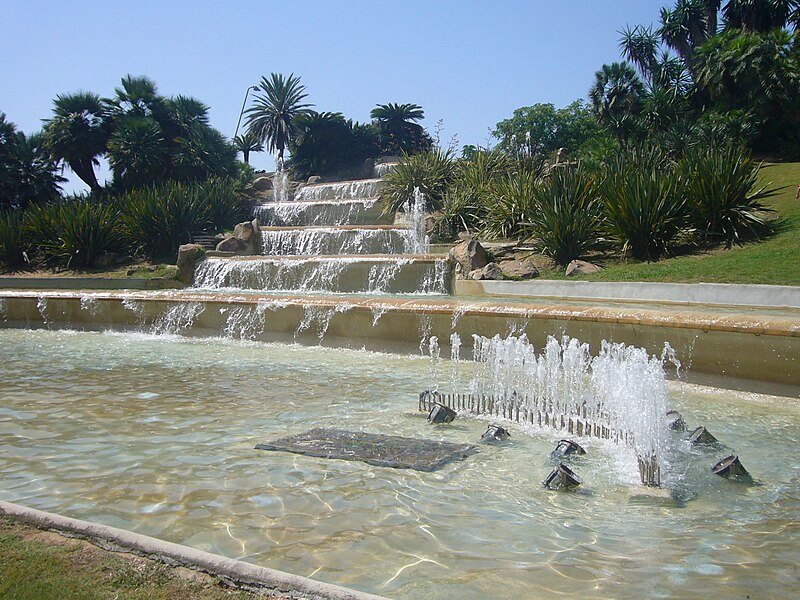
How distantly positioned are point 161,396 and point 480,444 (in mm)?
3424

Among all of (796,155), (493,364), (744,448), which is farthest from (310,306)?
(796,155)

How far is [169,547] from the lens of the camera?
3029 millimetres

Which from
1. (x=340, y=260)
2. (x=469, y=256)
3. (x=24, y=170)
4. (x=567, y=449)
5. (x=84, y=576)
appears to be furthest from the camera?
(x=24, y=170)

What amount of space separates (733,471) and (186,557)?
3284 millimetres

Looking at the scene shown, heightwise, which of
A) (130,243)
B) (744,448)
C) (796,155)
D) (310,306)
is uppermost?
(796,155)

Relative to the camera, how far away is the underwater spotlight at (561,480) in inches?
167

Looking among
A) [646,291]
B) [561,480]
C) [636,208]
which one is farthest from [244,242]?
[561,480]

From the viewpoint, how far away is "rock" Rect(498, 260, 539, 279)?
16248 mm

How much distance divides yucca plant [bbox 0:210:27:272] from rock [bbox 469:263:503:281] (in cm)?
1654

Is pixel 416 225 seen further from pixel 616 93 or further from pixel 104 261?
pixel 616 93

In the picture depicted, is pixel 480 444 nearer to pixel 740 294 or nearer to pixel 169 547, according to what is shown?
pixel 169 547

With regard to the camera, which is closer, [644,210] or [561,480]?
[561,480]

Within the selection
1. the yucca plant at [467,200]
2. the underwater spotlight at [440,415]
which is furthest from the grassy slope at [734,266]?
A: the underwater spotlight at [440,415]

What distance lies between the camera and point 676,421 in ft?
18.5
